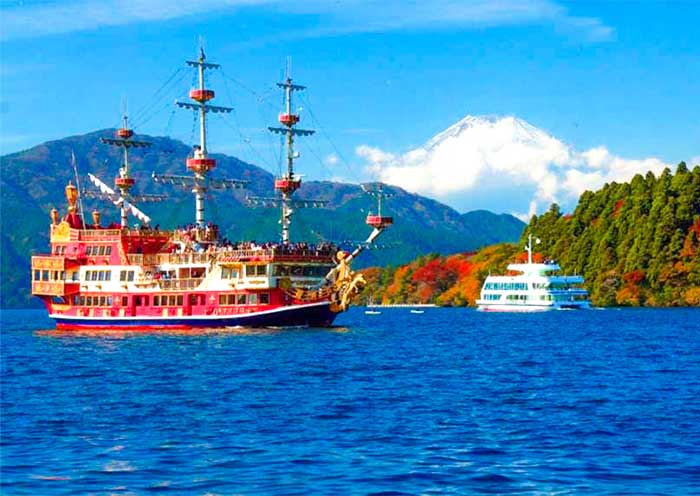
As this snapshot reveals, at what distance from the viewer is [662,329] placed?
110188 mm

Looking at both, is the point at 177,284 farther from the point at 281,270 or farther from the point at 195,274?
the point at 281,270

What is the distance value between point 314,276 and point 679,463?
2783 inches

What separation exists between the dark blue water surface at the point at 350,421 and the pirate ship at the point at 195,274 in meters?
20.7

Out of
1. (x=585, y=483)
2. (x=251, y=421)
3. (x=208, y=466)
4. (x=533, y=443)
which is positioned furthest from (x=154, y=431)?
(x=585, y=483)

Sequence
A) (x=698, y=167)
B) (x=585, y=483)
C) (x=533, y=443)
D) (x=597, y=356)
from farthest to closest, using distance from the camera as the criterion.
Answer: (x=698, y=167) < (x=597, y=356) < (x=533, y=443) < (x=585, y=483)

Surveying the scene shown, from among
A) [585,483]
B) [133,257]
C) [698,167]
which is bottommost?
[585,483]

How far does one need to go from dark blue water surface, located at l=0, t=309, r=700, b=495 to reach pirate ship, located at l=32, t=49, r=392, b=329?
20.7 metres

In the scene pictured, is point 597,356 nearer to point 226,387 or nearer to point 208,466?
point 226,387

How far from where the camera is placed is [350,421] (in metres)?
41.5

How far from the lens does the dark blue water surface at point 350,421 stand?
101 ft

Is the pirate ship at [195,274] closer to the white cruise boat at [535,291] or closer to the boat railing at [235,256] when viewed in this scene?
the boat railing at [235,256]

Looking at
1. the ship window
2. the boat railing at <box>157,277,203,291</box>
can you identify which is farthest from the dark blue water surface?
the boat railing at <box>157,277,203,291</box>

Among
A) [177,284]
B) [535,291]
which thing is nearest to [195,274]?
[177,284]

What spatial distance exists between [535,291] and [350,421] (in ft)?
454
